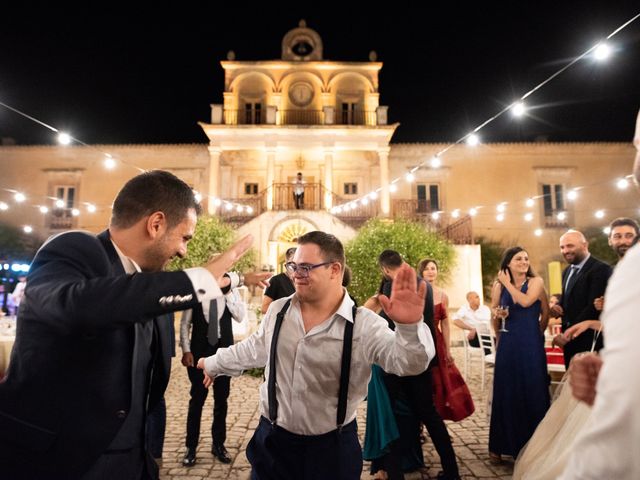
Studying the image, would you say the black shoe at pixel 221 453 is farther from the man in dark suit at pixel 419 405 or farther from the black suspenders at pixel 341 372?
the black suspenders at pixel 341 372

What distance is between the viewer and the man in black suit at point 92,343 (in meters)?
1.25

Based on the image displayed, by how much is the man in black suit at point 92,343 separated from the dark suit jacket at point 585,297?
4201 millimetres

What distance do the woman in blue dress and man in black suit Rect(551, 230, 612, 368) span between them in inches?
12.6

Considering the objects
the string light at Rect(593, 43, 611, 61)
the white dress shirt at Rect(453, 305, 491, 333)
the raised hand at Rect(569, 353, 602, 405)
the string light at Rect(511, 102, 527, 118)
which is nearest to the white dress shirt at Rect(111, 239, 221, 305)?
→ the raised hand at Rect(569, 353, 602, 405)

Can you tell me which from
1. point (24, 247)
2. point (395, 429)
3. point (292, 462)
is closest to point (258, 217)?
point (24, 247)

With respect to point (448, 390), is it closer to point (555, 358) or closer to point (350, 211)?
point (555, 358)

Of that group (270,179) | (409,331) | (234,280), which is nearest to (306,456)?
(409,331)

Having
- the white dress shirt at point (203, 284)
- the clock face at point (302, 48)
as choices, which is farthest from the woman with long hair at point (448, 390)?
the clock face at point (302, 48)

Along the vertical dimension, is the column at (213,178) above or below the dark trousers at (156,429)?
above

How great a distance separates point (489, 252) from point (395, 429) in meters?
20.3

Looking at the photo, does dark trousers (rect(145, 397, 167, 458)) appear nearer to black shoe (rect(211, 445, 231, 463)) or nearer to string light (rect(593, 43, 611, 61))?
black shoe (rect(211, 445, 231, 463))

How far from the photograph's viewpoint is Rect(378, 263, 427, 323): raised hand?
5.71 ft

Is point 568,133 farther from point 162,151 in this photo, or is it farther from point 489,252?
point 162,151

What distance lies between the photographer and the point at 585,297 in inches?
177
